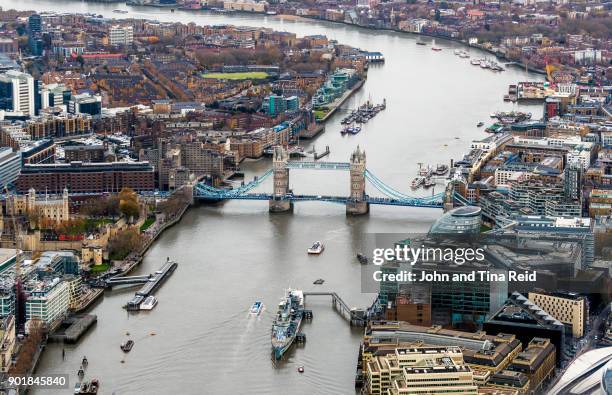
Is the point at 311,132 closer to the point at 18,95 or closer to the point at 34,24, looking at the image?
the point at 18,95

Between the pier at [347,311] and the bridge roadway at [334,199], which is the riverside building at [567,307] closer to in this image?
the pier at [347,311]

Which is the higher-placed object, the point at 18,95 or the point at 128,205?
the point at 18,95

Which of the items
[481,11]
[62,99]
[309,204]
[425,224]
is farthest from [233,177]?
[481,11]

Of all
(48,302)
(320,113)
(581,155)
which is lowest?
(48,302)

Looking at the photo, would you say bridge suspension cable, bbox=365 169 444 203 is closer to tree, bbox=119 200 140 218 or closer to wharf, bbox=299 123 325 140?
tree, bbox=119 200 140 218

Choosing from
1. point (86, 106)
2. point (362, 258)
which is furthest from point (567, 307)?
point (86, 106)

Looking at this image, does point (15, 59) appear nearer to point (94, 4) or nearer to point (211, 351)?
point (94, 4)

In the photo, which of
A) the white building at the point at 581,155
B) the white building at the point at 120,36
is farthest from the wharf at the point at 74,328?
the white building at the point at 120,36
